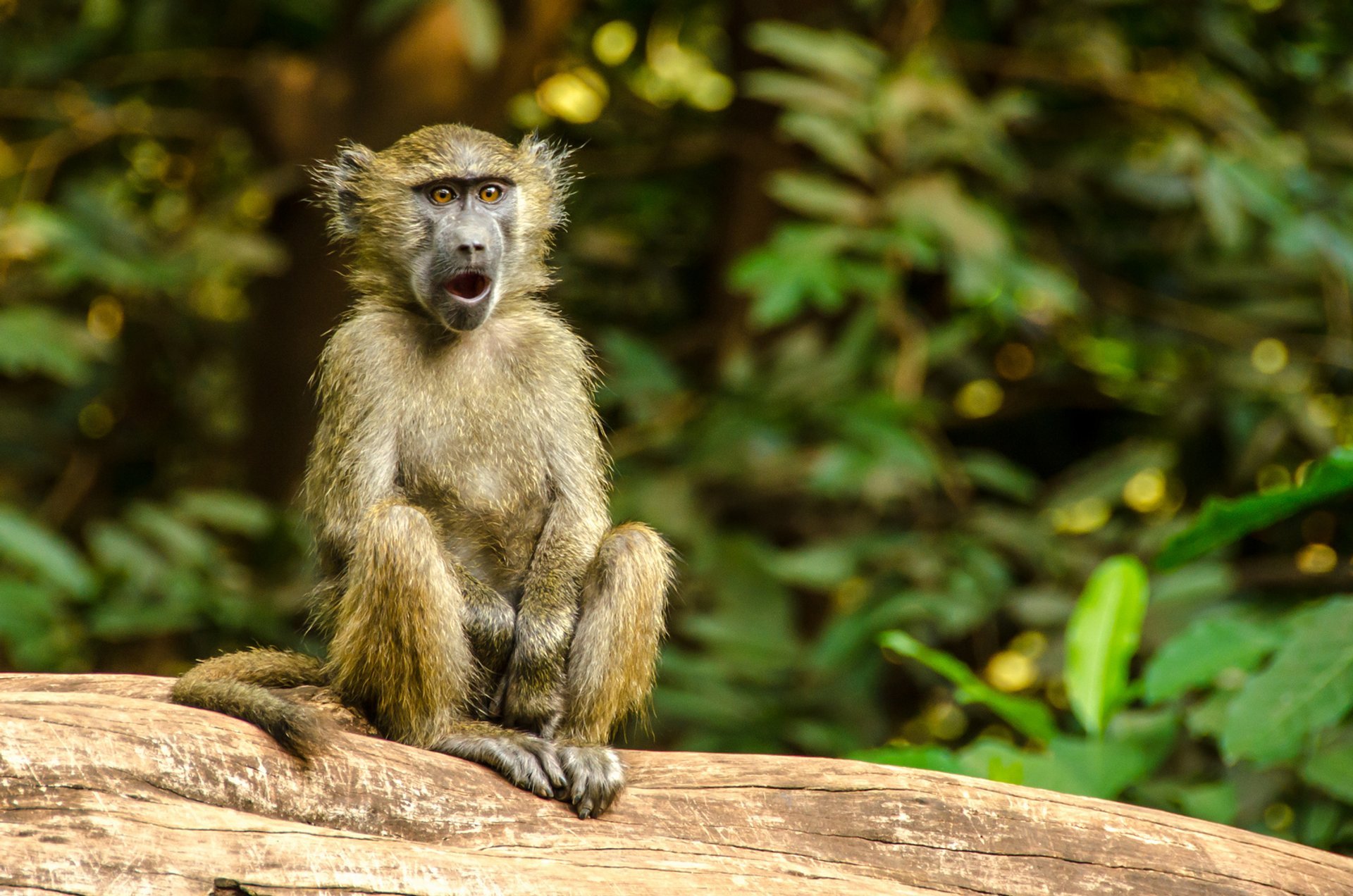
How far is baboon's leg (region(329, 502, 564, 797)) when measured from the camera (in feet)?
13.7

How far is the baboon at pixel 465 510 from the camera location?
4242mm

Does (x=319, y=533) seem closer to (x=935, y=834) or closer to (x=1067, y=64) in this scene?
(x=935, y=834)

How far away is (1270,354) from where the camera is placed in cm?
777

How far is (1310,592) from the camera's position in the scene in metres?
5.44

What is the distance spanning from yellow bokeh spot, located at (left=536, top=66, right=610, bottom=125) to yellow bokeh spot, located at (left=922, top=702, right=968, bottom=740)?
4.20 meters

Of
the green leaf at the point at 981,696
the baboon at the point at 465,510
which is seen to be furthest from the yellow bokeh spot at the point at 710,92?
the green leaf at the point at 981,696

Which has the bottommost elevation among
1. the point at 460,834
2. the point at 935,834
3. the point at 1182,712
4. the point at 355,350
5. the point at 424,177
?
the point at 460,834

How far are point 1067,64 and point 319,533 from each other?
520 cm

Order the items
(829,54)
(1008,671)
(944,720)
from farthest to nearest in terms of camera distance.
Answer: (944,720), (1008,671), (829,54)

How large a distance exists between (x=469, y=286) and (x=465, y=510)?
2.75 ft

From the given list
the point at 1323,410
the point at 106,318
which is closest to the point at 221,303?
the point at 106,318

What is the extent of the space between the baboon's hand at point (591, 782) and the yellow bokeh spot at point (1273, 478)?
4.46 m

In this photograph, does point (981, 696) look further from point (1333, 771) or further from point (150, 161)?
point (150, 161)

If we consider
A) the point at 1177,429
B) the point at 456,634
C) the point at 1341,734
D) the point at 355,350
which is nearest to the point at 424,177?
the point at 355,350
